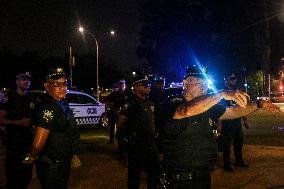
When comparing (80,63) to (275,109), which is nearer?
(275,109)

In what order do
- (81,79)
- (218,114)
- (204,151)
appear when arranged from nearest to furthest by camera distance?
(204,151) < (218,114) < (81,79)

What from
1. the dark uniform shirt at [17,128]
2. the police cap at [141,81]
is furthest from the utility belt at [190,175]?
the dark uniform shirt at [17,128]

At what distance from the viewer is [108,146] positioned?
12609 millimetres

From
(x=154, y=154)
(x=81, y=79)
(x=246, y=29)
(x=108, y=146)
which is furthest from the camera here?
(x=81, y=79)

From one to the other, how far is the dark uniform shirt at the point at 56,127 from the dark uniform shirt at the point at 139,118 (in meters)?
1.52

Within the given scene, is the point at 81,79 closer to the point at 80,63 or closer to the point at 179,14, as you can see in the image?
the point at 80,63

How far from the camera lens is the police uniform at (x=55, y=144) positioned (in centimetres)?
425

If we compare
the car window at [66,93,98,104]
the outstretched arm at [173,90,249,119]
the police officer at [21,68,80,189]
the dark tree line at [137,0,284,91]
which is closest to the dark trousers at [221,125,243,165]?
the police officer at [21,68,80,189]

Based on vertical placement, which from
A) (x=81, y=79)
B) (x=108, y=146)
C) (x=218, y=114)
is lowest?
(x=108, y=146)

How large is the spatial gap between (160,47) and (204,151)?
47.1 meters

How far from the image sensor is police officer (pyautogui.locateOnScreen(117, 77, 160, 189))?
5699 mm

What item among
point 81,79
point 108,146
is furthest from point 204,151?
point 81,79

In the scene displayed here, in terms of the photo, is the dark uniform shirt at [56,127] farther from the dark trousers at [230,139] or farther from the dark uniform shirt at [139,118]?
the dark trousers at [230,139]

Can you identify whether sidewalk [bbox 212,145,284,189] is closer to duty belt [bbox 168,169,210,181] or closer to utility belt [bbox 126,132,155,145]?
utility belt [bbox 126,132,155,145]
